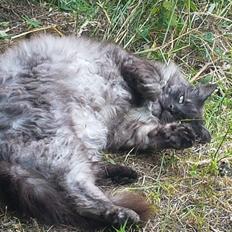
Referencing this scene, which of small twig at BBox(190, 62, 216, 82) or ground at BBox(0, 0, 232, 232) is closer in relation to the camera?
ground at BBox(0, 0, 232, 232)

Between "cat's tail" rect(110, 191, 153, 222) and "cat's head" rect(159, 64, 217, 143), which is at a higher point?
"cat's head" rect(159, 64, 217, 143)

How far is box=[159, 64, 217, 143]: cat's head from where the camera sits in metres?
4.68

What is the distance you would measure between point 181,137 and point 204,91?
533 millimetres

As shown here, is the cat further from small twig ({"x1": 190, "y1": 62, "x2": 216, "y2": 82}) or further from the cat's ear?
small twig ({"x1": 190, "y1": 62, "x2": 216, "y2": 82})

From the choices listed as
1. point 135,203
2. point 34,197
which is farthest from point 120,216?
point 34,197

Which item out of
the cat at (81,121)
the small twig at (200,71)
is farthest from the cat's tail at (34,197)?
→ the small twig at (200,71)

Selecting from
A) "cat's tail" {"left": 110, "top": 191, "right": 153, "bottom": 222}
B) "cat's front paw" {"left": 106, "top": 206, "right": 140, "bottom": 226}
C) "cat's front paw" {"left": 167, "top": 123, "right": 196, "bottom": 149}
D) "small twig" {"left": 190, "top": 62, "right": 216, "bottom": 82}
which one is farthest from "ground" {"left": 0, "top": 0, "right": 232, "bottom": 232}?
"cat's front paw" {"left": 106, "top": 206, "right": 140, "bottom": 226}

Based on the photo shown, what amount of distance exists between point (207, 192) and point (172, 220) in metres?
0.35

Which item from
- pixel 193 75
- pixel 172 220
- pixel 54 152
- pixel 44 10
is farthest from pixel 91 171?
pixel 44 10

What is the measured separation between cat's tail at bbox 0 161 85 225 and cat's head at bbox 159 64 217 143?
125cm

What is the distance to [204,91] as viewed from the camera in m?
4.75

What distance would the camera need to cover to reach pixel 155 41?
547cm

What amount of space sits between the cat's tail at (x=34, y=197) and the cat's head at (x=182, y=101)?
1.25 m

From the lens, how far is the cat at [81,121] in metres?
3.66
